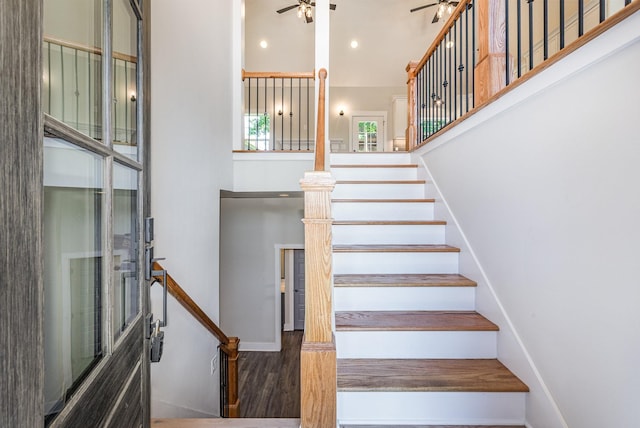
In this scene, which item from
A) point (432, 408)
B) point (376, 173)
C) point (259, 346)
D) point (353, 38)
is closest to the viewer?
point (432, 408)

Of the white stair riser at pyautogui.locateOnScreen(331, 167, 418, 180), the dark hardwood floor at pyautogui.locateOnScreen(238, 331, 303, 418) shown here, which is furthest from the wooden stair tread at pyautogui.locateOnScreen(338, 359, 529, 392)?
the dark hardwood floor at pyautogui.locateOnScreen(238, 331, 303, 418)

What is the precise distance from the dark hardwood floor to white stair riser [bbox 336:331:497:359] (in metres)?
2.96

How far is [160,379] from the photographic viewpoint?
5.90 ft

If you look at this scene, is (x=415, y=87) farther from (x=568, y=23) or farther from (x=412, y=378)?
(x=568, y=23)

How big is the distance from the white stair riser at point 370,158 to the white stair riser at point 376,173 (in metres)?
0.26

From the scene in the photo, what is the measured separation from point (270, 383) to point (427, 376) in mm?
3804

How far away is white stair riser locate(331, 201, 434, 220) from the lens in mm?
2656

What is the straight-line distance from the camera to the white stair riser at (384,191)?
9.51ft

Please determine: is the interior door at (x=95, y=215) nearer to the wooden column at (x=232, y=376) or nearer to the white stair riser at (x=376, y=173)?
the wooden column at (x=232, y=376)

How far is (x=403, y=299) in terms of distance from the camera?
6.27 ft

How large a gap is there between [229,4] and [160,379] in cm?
375

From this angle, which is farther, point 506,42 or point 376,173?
point 376,173

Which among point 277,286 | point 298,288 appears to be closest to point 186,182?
point 277,286

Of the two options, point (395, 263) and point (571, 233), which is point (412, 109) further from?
point (571, 233)
